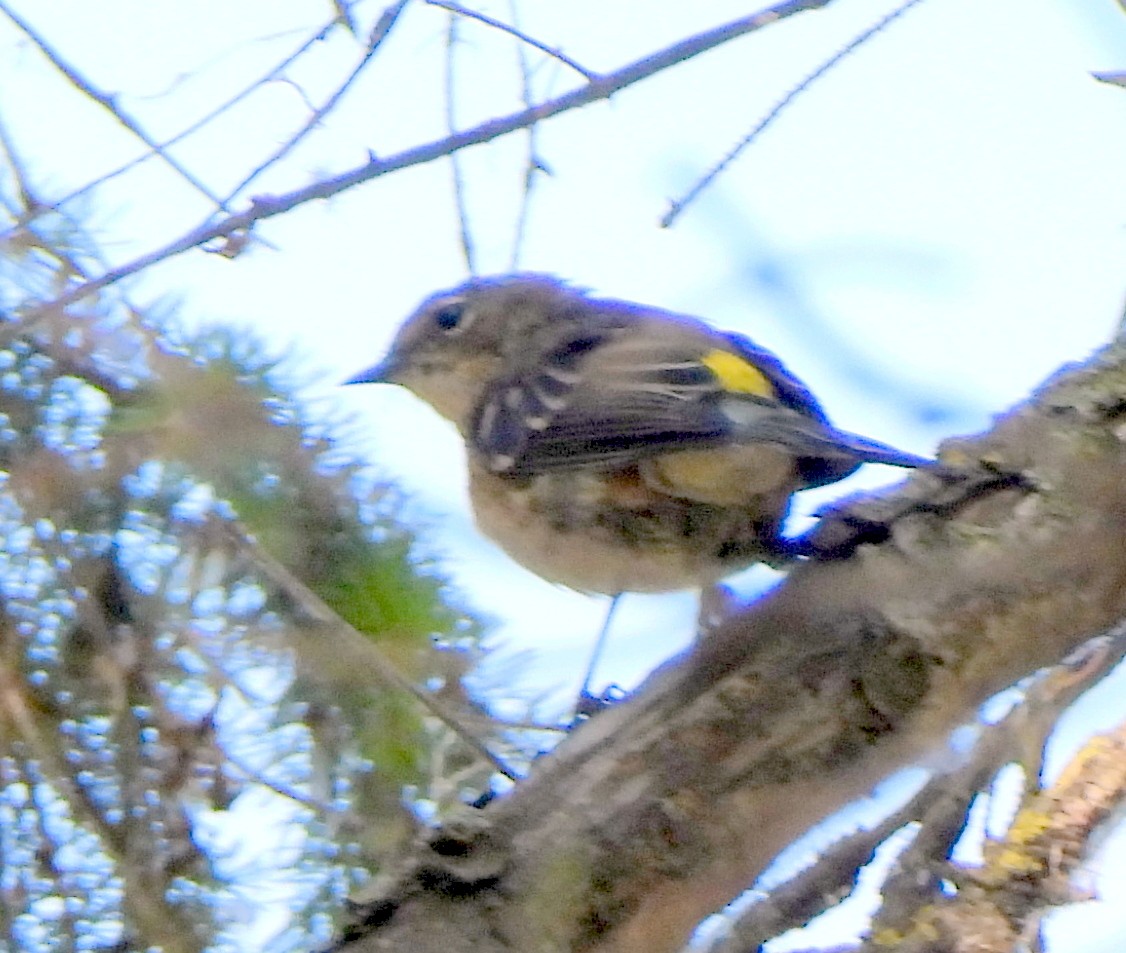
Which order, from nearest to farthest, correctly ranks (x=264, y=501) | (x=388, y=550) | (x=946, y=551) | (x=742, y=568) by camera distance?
1. (x=264, y=501)
2. (x=388, y=550)
3. (x=946, y=551)
4. (x=742, y=568)

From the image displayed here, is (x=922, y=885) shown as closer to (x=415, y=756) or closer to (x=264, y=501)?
(x=415, y=756)

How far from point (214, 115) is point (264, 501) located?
2.79 ft

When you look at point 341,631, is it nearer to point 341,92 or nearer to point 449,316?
point 341,92

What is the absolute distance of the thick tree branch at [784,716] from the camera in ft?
6.20

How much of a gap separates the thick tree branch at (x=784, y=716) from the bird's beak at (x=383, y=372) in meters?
1.80

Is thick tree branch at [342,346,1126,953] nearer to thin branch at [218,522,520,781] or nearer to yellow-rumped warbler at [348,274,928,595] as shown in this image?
thin branch at [218,522,520,781]

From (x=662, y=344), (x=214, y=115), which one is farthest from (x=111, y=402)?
(x=662, y=344)

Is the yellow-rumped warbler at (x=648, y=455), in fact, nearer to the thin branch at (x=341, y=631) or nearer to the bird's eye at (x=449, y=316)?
the bird's eye at (x=449, y=316)

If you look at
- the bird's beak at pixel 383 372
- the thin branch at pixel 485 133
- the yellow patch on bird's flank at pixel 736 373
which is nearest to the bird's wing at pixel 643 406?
the yellow patch on bird's flank at pixel 736 373

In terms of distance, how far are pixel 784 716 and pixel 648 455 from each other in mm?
888

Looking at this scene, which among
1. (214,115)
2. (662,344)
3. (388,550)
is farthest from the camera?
(662,344)

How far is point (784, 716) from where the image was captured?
207 centimetres

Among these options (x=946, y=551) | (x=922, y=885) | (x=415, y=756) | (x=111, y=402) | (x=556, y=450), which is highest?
(x=556, y=450)

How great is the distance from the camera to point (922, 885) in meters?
2.10
